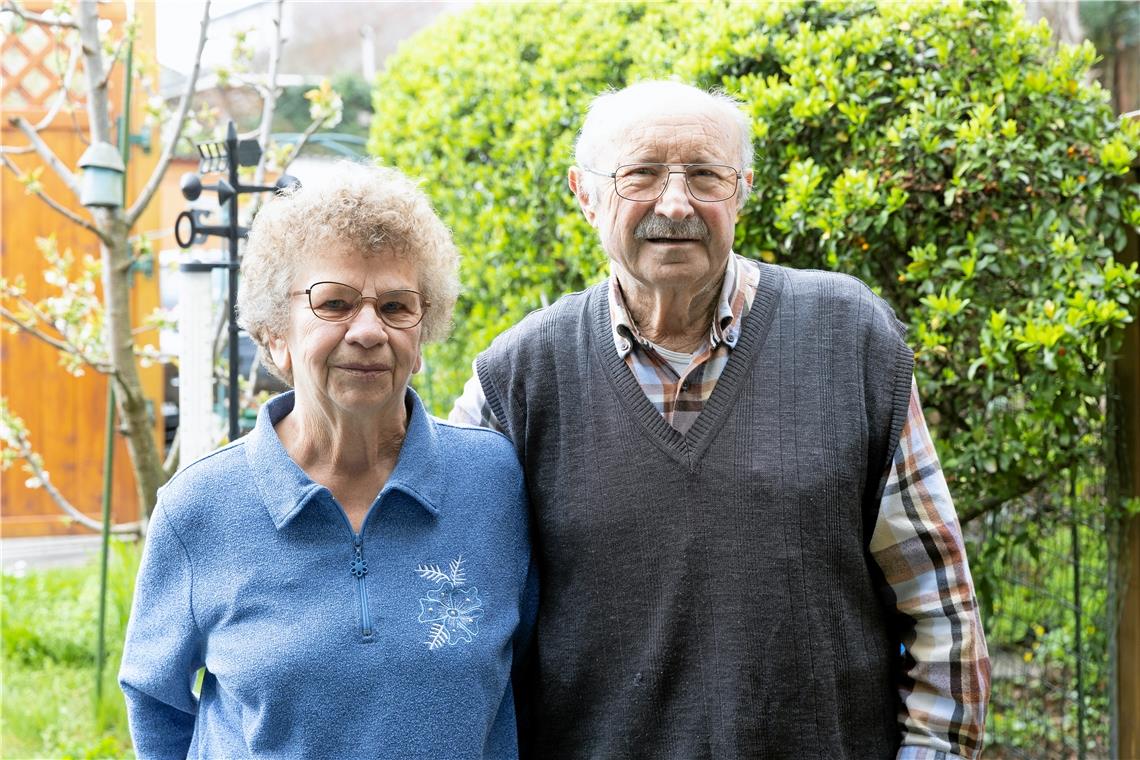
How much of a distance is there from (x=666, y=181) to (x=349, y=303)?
57 centimetres

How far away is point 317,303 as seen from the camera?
5.60ft

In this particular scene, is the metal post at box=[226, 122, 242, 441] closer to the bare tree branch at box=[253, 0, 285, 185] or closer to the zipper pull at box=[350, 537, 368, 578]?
the bare tree branch at box=[253, 0, 285, 185]

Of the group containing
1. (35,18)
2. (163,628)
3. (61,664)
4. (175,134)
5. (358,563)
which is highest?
(35,18)

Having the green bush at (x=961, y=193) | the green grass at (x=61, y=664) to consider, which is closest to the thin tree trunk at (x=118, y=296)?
the green grass at (x=61, y=664)

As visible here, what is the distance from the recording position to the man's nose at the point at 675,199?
1.80 metres

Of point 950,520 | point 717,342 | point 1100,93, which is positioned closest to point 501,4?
point 1100,93

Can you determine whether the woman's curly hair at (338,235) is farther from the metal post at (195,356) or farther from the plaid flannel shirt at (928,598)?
the metal post at (195,356)

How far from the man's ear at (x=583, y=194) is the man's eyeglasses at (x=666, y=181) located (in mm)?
115

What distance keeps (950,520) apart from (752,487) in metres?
0.33

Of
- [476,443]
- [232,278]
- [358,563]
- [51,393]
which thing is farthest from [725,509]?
[51,393]

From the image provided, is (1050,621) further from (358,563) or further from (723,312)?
(358,563)

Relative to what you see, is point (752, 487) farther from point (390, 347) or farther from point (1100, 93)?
point (1100, 93)

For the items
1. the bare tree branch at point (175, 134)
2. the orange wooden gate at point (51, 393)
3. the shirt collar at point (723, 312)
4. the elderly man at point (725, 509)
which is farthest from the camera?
the orange wooden gate at point (51, 393)

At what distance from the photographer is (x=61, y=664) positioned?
16.1 ft
